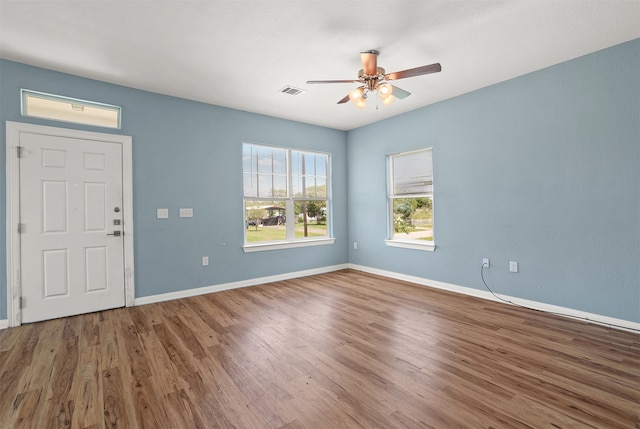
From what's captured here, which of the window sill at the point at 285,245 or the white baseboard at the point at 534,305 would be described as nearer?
the white baseboard at the point at 534,305

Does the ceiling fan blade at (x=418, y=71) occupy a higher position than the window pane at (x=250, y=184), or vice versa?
the ceiling fan blade at (x=418, y=71)

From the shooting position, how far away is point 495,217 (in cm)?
387

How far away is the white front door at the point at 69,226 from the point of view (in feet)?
10.6

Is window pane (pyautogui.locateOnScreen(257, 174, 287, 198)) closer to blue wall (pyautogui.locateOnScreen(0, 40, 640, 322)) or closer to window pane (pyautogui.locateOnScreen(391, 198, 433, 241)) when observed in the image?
blue wall (pyautogui.locateOnScreen(0, 40, 640, 322))

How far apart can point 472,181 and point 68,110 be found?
5.20 m

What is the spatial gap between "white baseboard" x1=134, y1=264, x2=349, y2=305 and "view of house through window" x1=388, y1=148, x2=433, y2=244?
1.51 m

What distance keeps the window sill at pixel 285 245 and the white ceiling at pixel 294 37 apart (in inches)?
94.3

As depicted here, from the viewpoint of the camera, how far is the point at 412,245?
4.83 m

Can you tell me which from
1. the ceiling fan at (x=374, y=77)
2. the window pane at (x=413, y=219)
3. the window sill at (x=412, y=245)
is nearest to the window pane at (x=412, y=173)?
the window pane at (x=413, y=219)

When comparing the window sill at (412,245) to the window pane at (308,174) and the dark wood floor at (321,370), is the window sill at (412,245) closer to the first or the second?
the dark wood floor at (321,370)

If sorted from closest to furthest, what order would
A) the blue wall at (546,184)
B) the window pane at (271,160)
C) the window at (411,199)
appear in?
the blue wall at (546,184)
the window at (411,199)
the window pane at (271,160)

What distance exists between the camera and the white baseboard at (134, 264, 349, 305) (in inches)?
155

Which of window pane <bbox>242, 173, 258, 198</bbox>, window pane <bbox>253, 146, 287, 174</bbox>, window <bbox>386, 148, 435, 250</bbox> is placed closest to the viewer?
window <bbox>386, 148, 435, 250</bbox>

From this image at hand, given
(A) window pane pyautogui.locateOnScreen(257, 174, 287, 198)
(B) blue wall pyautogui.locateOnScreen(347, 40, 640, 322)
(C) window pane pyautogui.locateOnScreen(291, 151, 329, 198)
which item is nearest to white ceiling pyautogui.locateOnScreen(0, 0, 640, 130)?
(B) blue wall pyautogui.locateOnScreen(347, 40, 640, 322)
